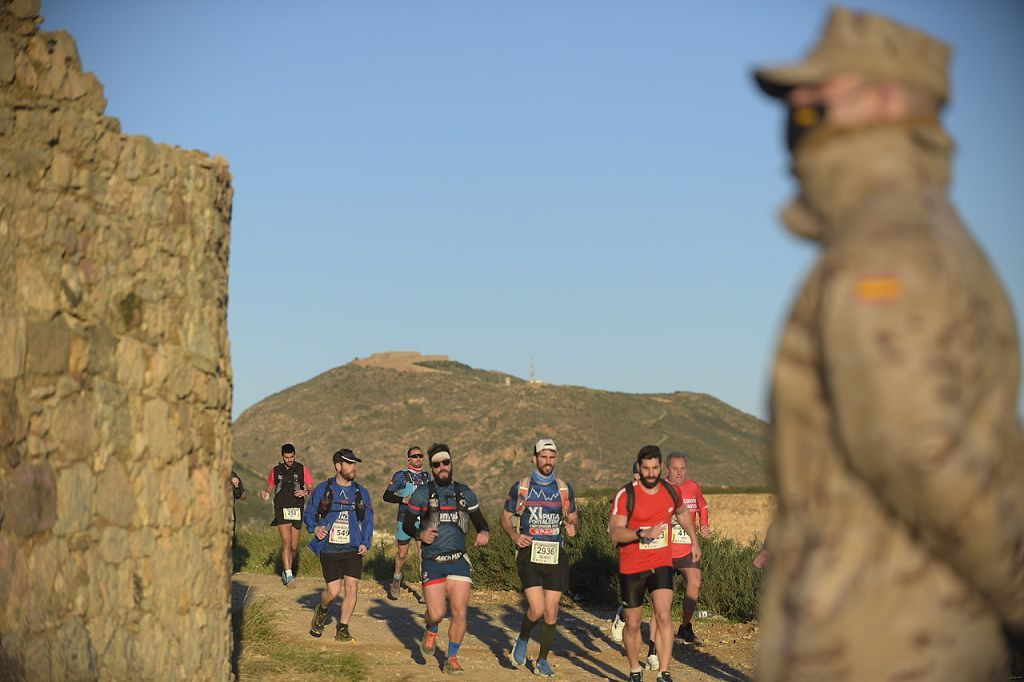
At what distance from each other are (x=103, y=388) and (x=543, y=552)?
6.19 meters

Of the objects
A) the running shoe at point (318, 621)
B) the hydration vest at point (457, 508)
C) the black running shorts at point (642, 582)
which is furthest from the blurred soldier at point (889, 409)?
the running shoe at point (318, 621)

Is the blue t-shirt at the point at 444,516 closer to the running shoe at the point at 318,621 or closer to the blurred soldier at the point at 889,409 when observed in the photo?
the running shoe at the point at 318,621

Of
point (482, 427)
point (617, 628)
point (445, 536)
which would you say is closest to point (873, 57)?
point (445, 536)

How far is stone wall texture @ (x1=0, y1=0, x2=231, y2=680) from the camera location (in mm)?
6781

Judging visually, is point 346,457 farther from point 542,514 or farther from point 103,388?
point 103,388

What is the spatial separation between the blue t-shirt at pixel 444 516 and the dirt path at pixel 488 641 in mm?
1236

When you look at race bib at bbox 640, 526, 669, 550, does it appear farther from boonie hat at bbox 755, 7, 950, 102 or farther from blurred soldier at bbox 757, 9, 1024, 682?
boonie hat at bbox 755, 7, 950, 102

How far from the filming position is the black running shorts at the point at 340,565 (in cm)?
1458

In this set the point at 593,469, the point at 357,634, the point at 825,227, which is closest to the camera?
the point at 825,227

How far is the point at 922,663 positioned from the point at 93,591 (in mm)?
5613

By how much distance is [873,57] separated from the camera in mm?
2957

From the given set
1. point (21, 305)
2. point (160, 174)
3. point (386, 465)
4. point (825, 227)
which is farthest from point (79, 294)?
point (386, 465)

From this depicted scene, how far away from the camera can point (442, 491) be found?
13.3 meters

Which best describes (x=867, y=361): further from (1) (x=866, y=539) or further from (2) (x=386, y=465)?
(2) (x=386, y=465)
